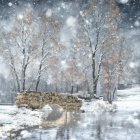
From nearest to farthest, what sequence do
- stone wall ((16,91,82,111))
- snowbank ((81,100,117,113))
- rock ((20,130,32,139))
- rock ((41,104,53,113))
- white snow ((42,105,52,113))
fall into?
rock ((20,130,32,139))
stone wall ((16,91,82,111))
rock ((41,104,53,113))
white snow ((42,105,52,113))
snowbank ((81,100,117,113))

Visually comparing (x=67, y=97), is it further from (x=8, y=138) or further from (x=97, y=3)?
(x=8, y=138)

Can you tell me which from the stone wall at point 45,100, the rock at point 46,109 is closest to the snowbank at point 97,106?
the stone wall at point 45,100

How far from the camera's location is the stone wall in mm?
39438

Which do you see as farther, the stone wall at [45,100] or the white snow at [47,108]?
the white snow at [47,108]

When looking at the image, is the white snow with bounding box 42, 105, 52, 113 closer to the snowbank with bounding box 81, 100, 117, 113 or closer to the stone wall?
the stone wall

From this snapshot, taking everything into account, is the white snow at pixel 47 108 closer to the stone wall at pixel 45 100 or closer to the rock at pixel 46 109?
the rock at pixel 46 109

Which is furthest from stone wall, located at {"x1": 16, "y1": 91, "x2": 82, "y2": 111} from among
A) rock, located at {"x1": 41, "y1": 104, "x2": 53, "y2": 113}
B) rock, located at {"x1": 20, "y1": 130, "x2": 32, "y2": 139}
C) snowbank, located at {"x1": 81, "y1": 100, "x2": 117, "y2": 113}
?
rock, located at {"x1": 20, "y1": 130, "x2": 32, "y2": 139}

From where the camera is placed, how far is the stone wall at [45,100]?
129ft

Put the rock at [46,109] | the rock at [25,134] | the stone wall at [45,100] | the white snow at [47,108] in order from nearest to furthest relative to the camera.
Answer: the rock at [25,134] < the stone wall at [45,100] < the rock at [46,109] < the white snow at [47,108]

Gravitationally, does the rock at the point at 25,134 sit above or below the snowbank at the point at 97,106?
below

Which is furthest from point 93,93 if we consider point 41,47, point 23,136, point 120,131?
point 23,136

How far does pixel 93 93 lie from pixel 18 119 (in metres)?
18.5

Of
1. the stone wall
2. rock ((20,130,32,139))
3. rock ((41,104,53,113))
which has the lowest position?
rock ((20,130,32,139))


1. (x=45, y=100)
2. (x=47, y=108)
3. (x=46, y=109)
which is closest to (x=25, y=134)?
(x=45, y=100)
